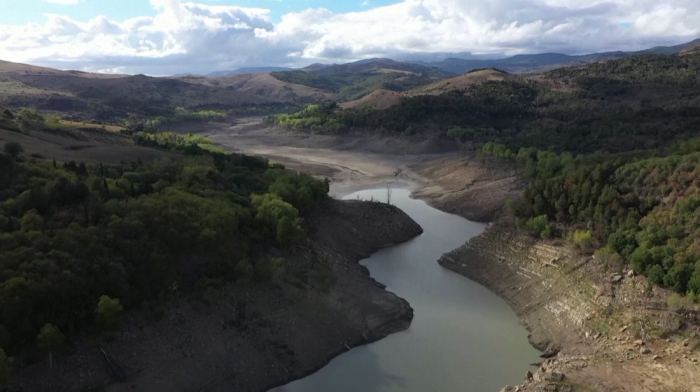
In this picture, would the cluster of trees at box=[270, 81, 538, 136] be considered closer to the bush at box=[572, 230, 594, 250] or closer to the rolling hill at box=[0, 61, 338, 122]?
the rolling hill at box=[0, 61, 338, 122]

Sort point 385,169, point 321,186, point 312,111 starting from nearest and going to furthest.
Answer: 1. point 321,186
2. point 385,169
3. point 312,111

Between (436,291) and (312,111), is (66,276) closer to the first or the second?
(436,291)

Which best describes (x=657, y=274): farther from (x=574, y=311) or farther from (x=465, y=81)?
(x=465, y=81)

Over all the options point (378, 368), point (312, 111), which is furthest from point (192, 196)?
point (312, 111)

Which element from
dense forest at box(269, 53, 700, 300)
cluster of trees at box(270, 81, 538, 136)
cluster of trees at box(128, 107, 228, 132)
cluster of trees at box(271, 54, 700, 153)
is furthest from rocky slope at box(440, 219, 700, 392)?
cluster of trees at box(128, 107, 228, 132)

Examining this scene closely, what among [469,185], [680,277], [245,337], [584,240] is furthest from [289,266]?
[469,185]

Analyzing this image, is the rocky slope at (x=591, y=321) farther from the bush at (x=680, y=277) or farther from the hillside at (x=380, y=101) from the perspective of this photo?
the hillside at (x=380, y=101)
